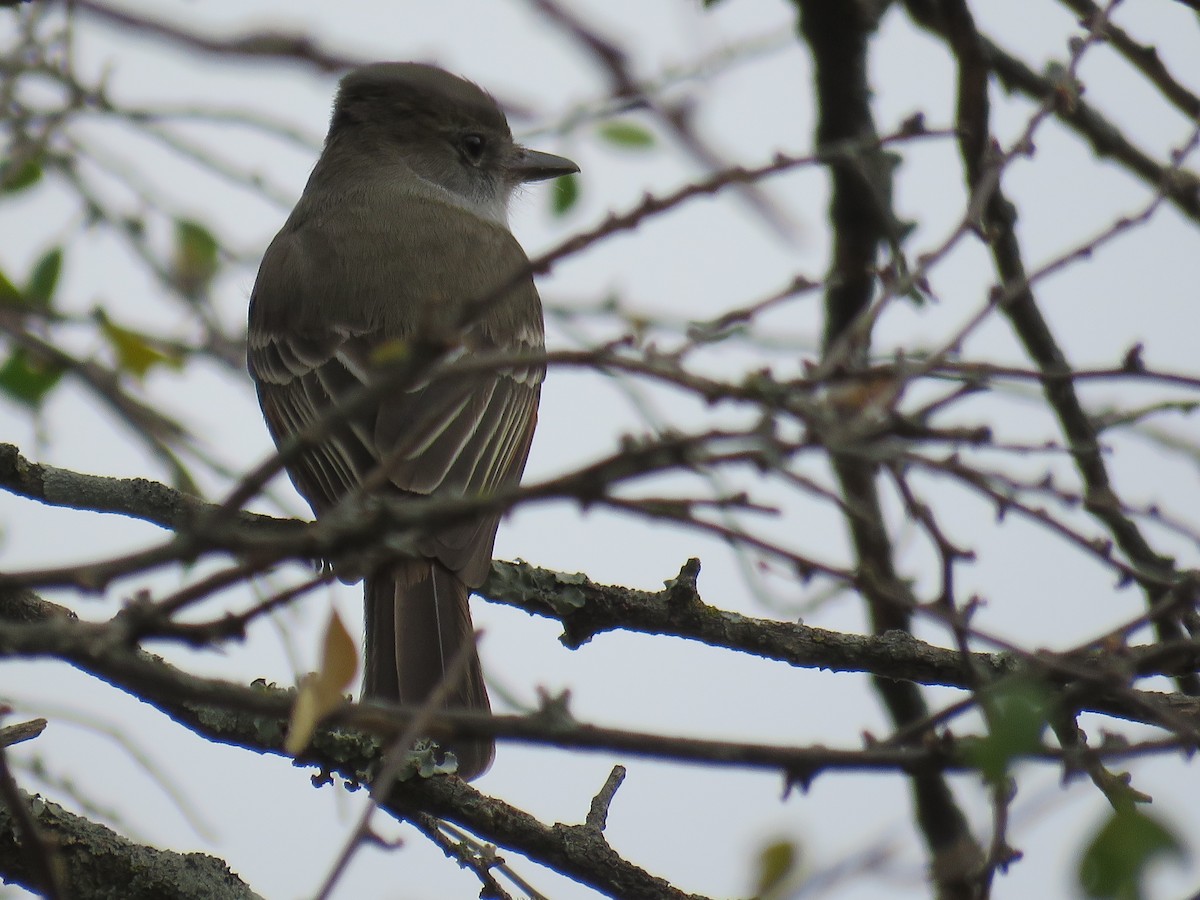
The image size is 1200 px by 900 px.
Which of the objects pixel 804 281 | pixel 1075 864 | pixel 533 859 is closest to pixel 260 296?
pixel 533 859

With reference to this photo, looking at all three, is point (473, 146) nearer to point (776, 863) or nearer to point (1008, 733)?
point (776, 863)

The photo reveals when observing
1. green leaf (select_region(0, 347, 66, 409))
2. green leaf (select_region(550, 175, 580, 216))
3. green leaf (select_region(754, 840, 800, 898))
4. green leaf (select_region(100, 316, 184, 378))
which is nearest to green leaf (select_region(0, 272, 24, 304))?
green leaf (select_region(100, 316, 184, 378))

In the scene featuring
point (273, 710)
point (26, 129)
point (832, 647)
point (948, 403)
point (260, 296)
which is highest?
point (260, 296)

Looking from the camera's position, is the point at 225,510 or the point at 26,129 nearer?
the point at 225,510

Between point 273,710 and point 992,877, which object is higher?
point 992,877

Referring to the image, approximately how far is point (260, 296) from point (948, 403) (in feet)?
15.7

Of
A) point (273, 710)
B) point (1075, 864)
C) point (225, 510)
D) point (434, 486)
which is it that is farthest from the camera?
→ point (434, 486)

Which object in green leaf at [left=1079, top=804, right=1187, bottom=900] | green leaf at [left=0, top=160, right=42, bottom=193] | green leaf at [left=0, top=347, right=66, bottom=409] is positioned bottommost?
green leaf at [left=1079, top=804, right=1187, bottom=900]

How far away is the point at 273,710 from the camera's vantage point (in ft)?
5.49

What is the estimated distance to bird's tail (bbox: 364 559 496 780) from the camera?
4.27 m

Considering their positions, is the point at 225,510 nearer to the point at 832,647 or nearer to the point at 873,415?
the point at 873,415

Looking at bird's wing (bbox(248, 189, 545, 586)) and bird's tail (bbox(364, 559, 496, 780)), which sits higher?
bird's wing (bbox(248, 189, 545, 586))

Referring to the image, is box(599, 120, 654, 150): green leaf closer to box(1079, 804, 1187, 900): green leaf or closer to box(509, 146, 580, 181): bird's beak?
box(1079, 804, 1187, 900): green leaf

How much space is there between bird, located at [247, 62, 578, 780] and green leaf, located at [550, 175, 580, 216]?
321 millimetres
